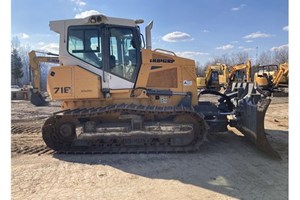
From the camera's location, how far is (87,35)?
660 cm

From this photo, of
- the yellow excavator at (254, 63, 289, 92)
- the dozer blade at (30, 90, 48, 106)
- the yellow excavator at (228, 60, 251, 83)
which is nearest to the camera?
the dozer blade at (30, 90, 48, 106)

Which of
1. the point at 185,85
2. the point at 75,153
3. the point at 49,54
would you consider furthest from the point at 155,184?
the point at 49,54

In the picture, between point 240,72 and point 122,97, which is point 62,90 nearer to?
→ point 122,97

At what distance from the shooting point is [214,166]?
5.39 metres

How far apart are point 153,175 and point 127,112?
1835 millimetres

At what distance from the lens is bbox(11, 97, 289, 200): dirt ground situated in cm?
425

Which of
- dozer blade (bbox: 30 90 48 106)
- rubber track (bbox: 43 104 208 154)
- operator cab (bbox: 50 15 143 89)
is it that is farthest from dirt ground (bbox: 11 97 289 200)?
dozer blade (bbox: 30 90 48 106)

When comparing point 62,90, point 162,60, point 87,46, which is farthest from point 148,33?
point 62,90

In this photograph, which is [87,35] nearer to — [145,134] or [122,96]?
[122,96]

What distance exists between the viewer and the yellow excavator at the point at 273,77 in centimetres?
1962

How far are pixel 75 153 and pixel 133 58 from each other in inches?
103

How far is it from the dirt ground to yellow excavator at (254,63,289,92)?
14.5 meters

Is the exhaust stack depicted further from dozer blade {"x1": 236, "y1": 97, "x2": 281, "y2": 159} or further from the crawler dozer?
dozer blade {"x1": 236, "y1": 97, "x2": 281, "y2": 159}

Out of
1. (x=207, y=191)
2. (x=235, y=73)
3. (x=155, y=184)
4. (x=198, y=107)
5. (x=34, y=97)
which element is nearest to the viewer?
(x=207, y=191)
